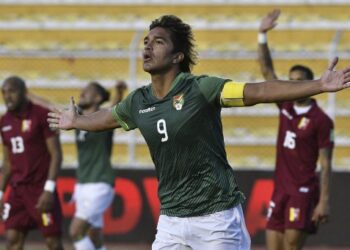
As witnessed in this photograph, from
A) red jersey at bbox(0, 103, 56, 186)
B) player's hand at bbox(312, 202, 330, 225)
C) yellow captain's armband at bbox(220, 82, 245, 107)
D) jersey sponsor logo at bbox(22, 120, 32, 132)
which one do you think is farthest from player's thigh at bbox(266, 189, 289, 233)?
yellow captain's armband at bbox(220, 82, 245, 107)

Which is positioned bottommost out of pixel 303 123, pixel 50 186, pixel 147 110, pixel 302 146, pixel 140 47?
pixel 50 186

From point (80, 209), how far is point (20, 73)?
4.97 metres

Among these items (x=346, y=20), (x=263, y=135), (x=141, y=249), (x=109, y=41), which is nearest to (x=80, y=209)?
(x=141, y=249)

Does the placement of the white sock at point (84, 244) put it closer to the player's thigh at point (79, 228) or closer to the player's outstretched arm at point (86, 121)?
the player's thigh at point (79, 228)

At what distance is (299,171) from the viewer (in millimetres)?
9555

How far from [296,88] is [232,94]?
0.45 metres

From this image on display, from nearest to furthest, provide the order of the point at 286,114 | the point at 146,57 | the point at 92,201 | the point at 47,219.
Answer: the point at 146,57, the point at 286,114, the point at 47,219, the point at 92,201

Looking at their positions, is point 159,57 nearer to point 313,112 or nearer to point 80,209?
point 313,112

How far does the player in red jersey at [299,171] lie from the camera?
31.0 ft

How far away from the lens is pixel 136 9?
1697 centimetres

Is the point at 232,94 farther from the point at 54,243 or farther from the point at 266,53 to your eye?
the point at 54,243

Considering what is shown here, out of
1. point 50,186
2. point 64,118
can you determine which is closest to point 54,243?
point 50,186

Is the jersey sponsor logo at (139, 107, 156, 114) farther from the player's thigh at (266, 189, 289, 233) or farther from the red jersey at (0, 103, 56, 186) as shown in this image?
A: the red jersey at (0, 103, 56, 186)

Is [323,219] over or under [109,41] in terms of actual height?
under
